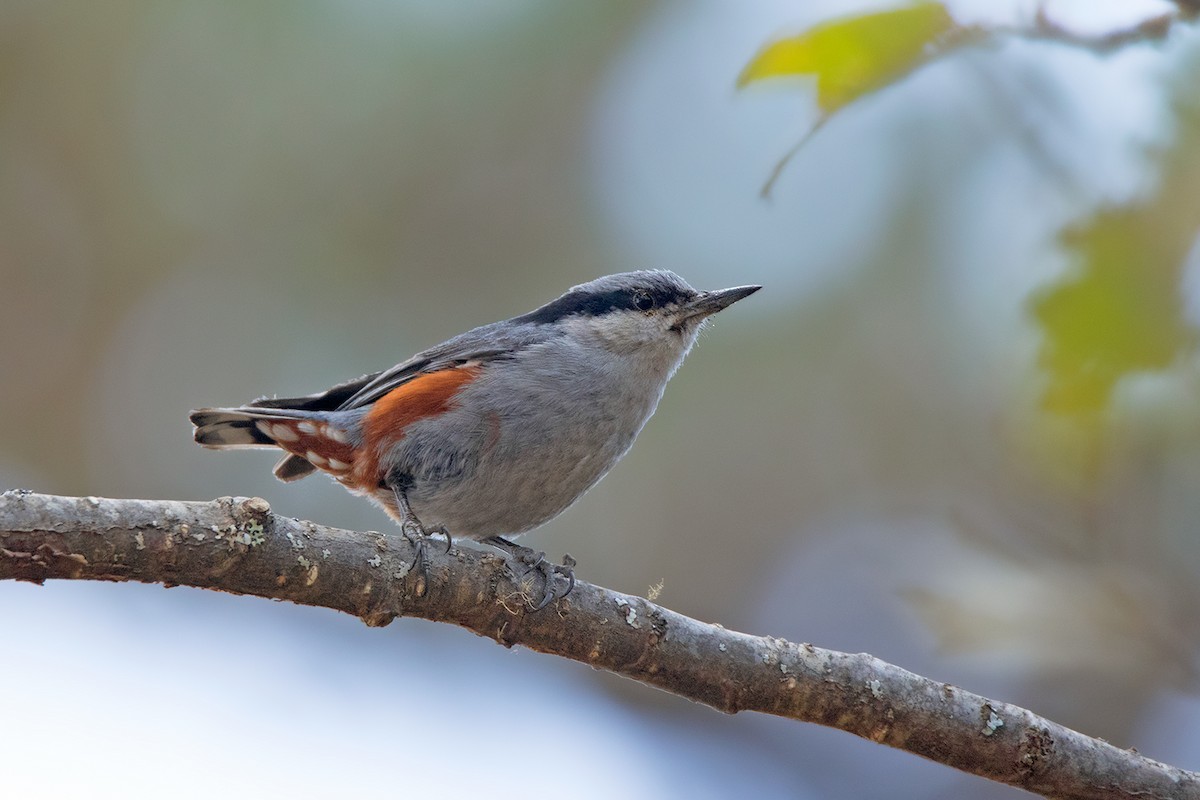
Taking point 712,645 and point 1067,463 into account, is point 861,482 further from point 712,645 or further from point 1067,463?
point 1067,463

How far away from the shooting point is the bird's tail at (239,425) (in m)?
4.24

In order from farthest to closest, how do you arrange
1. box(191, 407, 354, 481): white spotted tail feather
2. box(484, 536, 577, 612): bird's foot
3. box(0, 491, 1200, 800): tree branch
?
box(191, 407, 354, 481): white spotted tail feather → box(484, 536, 577, 612): bird's foot → box(0, 491, 1200, 800): tree branch

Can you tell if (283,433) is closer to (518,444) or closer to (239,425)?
(239,425)

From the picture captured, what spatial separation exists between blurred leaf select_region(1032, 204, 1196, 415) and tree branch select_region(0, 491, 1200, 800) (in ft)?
4.61

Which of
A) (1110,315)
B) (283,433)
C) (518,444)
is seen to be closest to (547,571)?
(518,444)

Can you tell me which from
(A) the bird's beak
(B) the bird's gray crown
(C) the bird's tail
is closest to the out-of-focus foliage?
(A) the bird's beak

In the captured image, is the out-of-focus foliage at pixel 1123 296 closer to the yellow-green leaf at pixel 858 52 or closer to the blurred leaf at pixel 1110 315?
the blurred leaf at pixel 1110 315

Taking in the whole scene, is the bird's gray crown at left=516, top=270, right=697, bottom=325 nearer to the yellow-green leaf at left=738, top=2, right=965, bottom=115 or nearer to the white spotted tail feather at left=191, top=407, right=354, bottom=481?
the white spotted tail feather at left=191, top=407, right=354, bottom=481

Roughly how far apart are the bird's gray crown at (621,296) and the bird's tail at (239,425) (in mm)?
1119

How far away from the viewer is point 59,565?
2277 mm

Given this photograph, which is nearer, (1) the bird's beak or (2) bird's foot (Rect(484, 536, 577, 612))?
(2) bird's foot (Rect(484, 536, 577, 612))

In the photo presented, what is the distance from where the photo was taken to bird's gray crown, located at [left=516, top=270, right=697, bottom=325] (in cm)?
474

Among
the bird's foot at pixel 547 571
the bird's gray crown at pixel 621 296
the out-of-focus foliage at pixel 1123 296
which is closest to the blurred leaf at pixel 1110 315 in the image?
the out-of-focus foliage at pixel 1123 296

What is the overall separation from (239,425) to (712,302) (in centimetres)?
196
